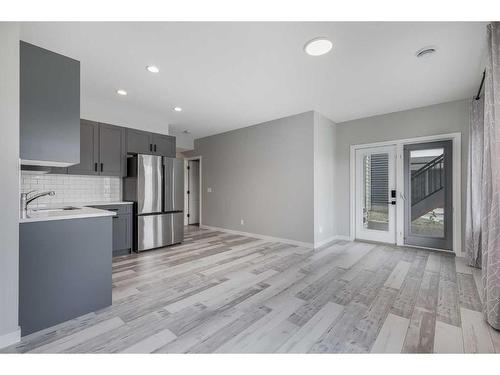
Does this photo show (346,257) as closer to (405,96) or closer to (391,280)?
(391,280)

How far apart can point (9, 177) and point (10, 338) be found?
3.77 ft

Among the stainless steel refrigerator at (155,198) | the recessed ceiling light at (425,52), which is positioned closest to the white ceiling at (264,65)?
the recessed ceiling light at (425,52)

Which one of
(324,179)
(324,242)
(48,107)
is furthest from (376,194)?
(48,107)

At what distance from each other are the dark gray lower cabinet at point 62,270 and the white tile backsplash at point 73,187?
6.37ft

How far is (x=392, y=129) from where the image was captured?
422 cm

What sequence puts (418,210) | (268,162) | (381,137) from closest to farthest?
(418,210)
(381,137)
(268,162)

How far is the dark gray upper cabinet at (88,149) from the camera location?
3.50m

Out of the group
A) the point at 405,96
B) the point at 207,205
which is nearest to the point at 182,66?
the point at 405,96

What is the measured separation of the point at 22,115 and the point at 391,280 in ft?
13.5

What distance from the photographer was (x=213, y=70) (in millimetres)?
2707

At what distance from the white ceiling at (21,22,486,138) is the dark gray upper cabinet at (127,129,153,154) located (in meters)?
0.35

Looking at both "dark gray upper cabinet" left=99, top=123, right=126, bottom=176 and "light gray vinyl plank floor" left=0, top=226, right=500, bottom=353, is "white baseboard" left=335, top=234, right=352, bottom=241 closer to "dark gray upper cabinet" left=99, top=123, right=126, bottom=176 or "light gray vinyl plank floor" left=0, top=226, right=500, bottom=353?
"light gray vinyl plank floor" left=0, top=226, right=500, bottom=353

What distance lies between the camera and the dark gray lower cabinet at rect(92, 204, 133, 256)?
363 centimetres

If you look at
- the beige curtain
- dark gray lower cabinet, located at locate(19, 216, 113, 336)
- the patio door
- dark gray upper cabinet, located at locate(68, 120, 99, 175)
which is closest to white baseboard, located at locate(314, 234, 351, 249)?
the patio door
